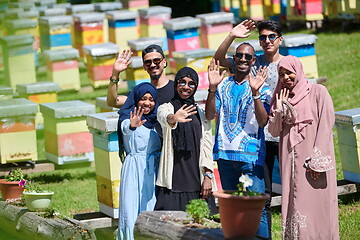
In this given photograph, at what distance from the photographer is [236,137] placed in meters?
6.13

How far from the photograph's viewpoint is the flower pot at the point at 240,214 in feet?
15.9

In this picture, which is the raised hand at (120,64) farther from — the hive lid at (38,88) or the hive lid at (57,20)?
the hive lid at (57,20)

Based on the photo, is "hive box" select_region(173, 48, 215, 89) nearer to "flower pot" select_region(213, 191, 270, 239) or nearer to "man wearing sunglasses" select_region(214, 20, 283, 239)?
"man wearing sunglasses" select_region(214, 20, 283, 239)

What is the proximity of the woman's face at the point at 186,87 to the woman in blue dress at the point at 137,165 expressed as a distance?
335 mm

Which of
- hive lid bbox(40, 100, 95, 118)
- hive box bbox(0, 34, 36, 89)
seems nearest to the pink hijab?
hive lid bbox(40, 100, 95, 118)

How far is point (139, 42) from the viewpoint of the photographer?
45.3ft

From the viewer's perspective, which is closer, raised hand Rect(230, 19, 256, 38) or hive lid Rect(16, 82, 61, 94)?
raised hand Rect(230, 19, 256, 38)

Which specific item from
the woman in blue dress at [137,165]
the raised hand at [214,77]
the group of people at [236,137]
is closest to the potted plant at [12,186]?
the group of people at [236,137]

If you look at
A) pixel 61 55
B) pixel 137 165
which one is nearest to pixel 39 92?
pixel 61 55

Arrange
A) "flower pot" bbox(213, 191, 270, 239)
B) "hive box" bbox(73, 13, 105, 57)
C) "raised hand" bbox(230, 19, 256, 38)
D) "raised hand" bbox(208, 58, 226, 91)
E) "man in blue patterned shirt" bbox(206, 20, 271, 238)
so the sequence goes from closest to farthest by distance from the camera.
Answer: "flower pot" bbox(213, 191, 270, 239) < "raised hand" bbox(208, 58, 226, 91) < "man in blue patterned shirt" bbox(206, 20, 271, 238) < "raised hand" bbox(230, 19, 256, 38) < "hive box" bbox(73, 13, 105, 57)

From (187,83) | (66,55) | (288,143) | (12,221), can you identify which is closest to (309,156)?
(288,143)

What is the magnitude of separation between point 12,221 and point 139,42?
265 inches

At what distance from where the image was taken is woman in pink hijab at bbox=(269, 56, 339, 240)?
5789 millimetres

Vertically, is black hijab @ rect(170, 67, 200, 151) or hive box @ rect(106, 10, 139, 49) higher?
hive box @ rect(106, 10, 139, 49)
